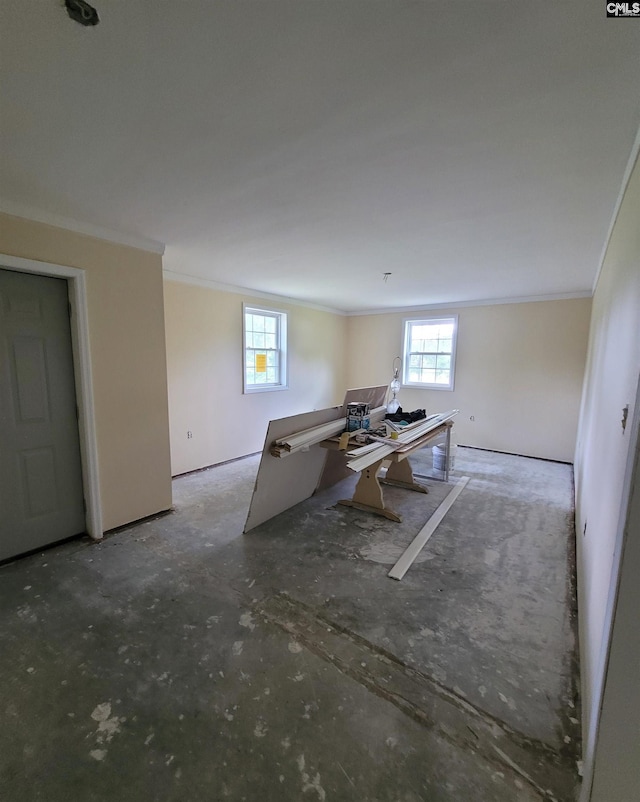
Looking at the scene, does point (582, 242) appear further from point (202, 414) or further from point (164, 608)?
point (202, 414)

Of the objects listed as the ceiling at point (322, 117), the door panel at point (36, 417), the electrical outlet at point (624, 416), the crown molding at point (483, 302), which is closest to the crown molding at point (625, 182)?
the ceiling at point (322, 117)

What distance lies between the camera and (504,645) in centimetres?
178

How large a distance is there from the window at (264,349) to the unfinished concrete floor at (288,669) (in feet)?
9.63

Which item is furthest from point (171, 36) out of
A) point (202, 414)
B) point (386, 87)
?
point (202, 414)

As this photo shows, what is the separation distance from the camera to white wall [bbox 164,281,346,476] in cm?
423

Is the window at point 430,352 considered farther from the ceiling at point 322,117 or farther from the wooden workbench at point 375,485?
the ceiling at point 322,117

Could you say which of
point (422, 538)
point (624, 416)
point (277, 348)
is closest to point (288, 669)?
point (422, 538)

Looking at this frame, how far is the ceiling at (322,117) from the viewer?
1.00 m

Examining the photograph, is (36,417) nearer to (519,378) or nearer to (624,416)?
(624,416)

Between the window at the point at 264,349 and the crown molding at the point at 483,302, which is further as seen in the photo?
the window at the point at 264,349

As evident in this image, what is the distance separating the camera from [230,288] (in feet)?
15.5

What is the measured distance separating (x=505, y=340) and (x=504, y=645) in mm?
4786

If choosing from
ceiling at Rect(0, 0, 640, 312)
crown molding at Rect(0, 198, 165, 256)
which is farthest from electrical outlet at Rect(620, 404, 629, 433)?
crown molding at Rect(0, 198, 165, 256)

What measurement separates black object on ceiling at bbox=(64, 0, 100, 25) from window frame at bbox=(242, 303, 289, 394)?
13.0ft
